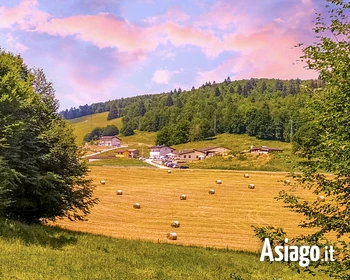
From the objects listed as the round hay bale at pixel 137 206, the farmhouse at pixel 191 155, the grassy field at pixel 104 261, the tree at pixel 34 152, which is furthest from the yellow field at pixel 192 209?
the farmhouse at pixel 191 155

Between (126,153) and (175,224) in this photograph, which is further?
(126,153)

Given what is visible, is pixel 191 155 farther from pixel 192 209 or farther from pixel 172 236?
pixel 172 236

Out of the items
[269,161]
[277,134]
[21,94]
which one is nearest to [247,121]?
[277,134]

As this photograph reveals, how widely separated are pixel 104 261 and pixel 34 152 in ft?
33.2

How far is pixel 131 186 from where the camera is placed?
164ft

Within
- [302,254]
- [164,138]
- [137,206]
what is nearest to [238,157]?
[137,206]

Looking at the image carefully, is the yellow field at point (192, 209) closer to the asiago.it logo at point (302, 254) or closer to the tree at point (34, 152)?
the tree at point (34, 152)

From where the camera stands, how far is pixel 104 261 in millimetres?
14422

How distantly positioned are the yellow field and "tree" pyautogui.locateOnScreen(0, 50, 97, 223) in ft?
19.7

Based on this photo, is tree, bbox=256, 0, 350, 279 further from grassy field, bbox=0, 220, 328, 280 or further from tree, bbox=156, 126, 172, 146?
tree, bbox=156, 126, 172, 146

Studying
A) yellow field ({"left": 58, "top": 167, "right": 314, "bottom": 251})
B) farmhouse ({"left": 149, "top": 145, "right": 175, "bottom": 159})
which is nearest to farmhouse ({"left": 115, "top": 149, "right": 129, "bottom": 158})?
farmhouse ({"left": 149, "top": 145, "right": 175, "bottom": 159})

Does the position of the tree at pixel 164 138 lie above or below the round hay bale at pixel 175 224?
above

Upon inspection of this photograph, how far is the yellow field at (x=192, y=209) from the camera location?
27734 mm

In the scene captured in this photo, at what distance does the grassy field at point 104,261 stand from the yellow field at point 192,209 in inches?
287
